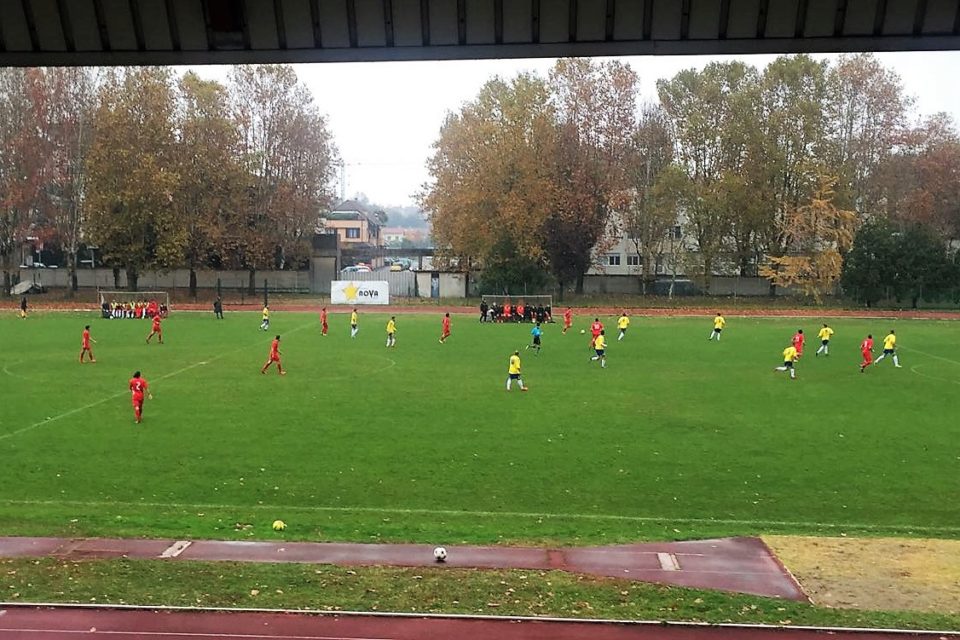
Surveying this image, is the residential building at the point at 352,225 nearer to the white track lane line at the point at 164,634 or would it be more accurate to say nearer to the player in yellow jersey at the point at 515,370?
the player in yellow jersey at the point at 515,370

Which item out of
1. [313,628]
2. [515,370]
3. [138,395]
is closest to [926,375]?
[515,370]

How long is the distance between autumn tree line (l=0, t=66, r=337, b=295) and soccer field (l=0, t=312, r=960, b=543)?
2736 cm

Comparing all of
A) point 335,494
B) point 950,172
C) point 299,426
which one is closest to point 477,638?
point 335,494

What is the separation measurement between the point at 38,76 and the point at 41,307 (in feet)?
54.8

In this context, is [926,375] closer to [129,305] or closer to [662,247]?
[662,247]

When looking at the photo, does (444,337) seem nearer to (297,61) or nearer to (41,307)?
(297,61)

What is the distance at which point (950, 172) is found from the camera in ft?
203

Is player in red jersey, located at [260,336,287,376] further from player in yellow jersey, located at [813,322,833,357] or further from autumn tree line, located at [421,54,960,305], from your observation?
autumn tree line, located at [421,54,960,305]

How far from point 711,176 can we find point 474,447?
50112mm

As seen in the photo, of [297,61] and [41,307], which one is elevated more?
[297,61]

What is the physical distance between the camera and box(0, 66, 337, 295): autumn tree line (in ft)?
186

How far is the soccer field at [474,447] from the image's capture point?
43.2 ft

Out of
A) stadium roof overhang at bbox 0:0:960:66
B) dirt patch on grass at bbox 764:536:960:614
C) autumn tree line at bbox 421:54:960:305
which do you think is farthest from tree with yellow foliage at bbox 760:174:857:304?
stadium roof overhang at bbox 0:0:960:66

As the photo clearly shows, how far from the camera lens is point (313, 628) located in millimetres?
8852
